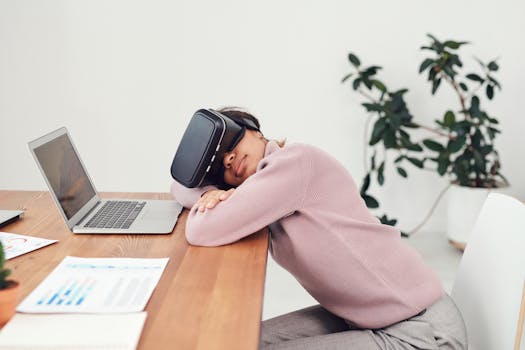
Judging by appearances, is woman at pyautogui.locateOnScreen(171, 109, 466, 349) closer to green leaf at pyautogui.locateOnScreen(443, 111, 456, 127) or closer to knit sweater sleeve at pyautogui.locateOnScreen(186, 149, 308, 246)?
knit sweater sleeve at pyautogui.locateOnScreen(186, 149, 308, 246)

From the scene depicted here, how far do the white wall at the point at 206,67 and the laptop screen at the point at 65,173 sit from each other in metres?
1.92

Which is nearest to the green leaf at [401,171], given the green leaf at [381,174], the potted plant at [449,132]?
the potted plant at [449,132]

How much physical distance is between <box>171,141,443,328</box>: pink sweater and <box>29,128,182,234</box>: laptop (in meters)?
0.21

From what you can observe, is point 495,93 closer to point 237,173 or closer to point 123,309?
point 237,173

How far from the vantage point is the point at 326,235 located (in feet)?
4.56

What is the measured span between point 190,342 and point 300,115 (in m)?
2.82

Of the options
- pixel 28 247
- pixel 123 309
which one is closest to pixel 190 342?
pixel 123 309

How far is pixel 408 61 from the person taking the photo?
11.7 ft

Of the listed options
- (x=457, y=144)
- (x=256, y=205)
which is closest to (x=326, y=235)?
(x=256, y=205)

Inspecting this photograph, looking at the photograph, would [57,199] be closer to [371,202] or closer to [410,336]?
[410,336]

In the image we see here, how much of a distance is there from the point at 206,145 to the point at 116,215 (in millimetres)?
370

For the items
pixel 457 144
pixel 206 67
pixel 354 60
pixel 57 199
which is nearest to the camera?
pixel 57 199

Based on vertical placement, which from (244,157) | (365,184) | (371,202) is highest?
(244,157)

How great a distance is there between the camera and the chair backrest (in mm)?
1206
